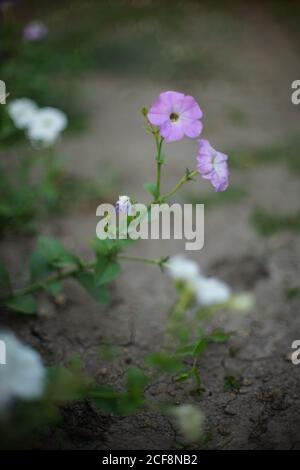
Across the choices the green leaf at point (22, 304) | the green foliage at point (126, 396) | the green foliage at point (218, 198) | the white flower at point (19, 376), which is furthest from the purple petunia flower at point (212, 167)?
the green foliage at point (218, 198)

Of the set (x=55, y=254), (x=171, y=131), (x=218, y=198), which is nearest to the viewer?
(x=171, y=131)

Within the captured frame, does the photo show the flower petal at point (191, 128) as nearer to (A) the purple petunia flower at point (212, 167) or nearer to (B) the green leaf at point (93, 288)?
(A) the purple petunia flower at point (212, 167)

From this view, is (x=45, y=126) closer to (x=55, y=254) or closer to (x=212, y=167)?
(x=55, y=254)

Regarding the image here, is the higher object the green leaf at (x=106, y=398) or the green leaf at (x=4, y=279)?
the green leaf at (x=4, y=279)

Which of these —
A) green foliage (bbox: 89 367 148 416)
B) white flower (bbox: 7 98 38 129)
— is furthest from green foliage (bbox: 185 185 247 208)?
green foliage (bbox: 89 367 148 416)

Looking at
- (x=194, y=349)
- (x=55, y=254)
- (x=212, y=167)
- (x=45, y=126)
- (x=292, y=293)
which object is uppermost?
(x=45, y=126)

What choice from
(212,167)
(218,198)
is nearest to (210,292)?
(212,167)
